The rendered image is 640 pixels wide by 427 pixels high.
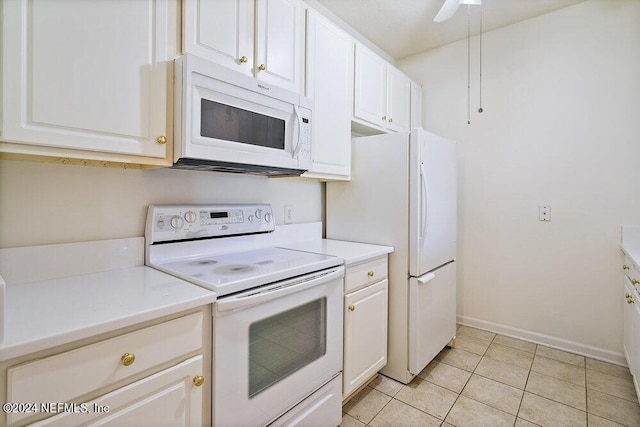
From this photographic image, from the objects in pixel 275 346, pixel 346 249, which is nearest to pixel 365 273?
pixel 346 249

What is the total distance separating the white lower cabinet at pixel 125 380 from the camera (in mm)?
740

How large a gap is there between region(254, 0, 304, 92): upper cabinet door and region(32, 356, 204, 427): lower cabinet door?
4.32 ft

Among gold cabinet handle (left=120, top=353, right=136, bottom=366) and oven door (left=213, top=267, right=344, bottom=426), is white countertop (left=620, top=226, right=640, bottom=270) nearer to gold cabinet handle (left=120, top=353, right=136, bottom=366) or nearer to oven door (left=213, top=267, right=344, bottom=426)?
oven door (left=213, top=267, right=344, bottom=426)

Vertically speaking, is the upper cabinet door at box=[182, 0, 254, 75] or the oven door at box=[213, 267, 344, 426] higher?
the upper cabinet door at box=[182, 0, 254, 75]

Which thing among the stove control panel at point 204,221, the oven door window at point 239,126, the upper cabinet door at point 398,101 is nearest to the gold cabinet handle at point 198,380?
the stove control panel at point 204,221

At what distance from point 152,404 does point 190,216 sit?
2.77 feet

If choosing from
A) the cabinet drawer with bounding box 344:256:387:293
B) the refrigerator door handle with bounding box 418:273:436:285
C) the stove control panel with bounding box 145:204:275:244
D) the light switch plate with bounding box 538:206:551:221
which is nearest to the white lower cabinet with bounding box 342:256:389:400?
the cabinet drawer with bounding box 344:256:387:293

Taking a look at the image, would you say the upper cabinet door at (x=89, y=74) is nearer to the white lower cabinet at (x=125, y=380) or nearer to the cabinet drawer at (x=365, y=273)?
the white lower cabinet at (x=125, y=380)

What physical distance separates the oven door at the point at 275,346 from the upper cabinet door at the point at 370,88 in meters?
1.28

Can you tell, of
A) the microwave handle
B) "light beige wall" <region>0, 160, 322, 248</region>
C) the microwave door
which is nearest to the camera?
"light beige wall" <region>0, 160, 322, 248</region>

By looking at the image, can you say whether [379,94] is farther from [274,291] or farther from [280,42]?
[274,291]

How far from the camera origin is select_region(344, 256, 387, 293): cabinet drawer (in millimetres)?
1699

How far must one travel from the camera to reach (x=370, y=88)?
2336 mm

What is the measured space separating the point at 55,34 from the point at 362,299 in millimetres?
1709
